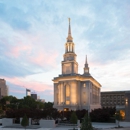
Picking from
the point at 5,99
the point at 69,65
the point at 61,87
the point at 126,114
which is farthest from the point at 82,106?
the point at 5,99

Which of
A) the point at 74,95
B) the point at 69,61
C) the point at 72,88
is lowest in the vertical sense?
the point at 74,95

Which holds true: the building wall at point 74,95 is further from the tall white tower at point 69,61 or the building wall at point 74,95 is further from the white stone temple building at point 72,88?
the tall white tower at point 69,61

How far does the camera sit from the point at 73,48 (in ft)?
279

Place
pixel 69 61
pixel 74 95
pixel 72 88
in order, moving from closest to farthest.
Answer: pixel 74 95
pixel 72 88
pixel 69 61

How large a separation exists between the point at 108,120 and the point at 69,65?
113 ft

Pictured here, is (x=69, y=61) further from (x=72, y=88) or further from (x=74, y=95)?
(x=74, y=95)

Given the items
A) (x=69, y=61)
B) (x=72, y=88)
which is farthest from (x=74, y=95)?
(x=69, y=61)

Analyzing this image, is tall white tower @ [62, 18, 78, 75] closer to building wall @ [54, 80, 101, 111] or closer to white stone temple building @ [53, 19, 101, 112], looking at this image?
white stone temple building @ [53, 19, 101, 112]

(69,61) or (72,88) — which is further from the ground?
(69,61)

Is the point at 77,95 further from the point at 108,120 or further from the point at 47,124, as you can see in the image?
the point at 47,124

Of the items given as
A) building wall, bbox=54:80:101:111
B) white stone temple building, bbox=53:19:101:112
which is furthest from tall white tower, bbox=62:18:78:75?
building wall, bbox=54:80:101:111

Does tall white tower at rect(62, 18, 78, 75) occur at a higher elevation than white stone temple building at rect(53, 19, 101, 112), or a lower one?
higher

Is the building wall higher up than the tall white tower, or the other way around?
the tall white tower

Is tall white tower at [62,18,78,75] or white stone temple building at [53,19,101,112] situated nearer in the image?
white stone temple building at [53,19,101,112]
